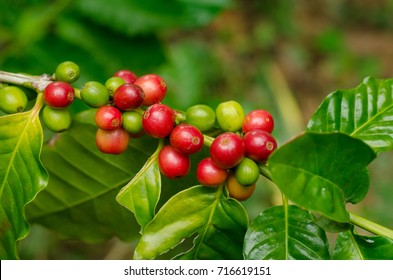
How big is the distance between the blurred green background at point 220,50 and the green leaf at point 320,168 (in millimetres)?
1342

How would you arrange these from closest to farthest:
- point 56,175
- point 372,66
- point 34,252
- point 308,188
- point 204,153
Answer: point 308,188 < point 204,153 < point 56,175 < point 34,252 < point 372,66

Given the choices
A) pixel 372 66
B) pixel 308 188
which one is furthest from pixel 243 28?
pixel 308 188

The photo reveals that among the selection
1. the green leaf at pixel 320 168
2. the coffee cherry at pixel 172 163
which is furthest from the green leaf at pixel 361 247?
the coffee cherry at pixel 172 163

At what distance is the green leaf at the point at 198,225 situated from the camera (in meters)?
1.10

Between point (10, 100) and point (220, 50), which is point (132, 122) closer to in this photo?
point (10, 100)

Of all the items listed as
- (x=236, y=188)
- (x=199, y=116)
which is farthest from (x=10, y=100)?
(x=236, y=188)

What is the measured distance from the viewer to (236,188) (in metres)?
1.11

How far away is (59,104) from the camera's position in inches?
44.3

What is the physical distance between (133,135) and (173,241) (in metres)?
0.25

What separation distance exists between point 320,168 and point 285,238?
0.17m

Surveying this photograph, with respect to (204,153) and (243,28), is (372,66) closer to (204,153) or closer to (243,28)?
(243,28)

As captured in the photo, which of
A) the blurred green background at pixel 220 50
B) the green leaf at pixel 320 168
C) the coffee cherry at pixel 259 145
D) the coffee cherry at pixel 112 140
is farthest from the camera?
the blurred green background at pixel 220 50

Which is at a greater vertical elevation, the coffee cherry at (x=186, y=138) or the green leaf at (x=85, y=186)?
the coffee cherry at (x=186, y=138)

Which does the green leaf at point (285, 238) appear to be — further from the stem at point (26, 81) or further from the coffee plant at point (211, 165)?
the stem at point (26, 81)
